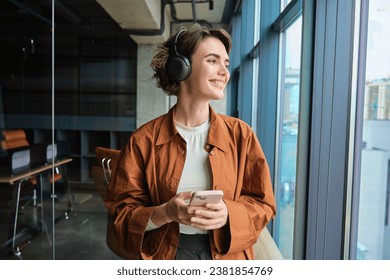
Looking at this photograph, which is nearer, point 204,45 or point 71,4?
point 204,45

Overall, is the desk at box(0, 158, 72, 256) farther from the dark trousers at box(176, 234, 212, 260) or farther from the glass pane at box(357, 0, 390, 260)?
the glass pane at box(357, 0, 390, 260)

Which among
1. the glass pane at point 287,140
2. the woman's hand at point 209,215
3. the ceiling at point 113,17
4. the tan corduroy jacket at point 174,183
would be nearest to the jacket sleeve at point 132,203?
the tan corduroy jacket at point 174,183

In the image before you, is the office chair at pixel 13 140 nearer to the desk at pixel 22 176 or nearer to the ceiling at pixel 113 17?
the desk at pixel 22 176

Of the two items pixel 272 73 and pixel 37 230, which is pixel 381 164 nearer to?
pixel 272 73

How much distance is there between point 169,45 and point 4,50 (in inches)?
112

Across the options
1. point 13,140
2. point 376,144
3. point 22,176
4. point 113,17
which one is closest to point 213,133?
point 376,144

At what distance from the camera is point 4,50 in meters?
3.14

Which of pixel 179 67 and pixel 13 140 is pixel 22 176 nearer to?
pixel 13 140

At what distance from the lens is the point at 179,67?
833mm

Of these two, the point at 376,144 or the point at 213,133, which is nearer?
the point at 213,133

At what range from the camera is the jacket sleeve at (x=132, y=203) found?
2.63 feet

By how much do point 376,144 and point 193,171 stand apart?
569mm
